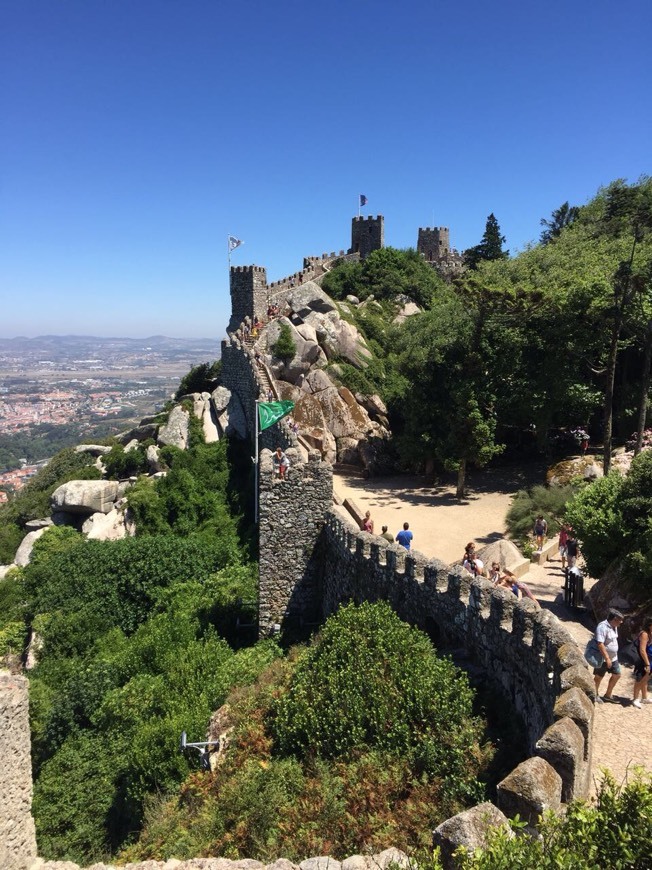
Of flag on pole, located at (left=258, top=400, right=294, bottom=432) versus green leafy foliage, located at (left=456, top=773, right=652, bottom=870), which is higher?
flag on pole, located at (left=258, top=400, right=294, bottom=432)

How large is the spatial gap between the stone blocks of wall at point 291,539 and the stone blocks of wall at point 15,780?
4772 millimetres

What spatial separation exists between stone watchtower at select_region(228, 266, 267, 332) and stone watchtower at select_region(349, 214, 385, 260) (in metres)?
12.3

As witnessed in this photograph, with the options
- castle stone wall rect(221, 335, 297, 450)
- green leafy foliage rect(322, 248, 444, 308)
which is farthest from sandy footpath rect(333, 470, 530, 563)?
green leafy foliage rect(322, 248, 444, 308)

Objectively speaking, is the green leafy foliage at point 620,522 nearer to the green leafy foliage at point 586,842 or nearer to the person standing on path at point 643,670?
the person standing on path at point 643,670

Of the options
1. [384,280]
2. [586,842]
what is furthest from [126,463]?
[586,842]

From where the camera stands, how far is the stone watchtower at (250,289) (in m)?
31.2

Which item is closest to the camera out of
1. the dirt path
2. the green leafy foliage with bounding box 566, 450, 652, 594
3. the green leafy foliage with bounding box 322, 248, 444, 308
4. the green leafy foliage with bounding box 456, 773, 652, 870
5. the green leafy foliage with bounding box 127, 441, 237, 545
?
the green leafy foliage with bounding box 456, 773, 652, 870

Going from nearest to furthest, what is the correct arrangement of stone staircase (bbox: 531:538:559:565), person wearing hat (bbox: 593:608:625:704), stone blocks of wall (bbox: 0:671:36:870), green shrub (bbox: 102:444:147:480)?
person wearing hat (bbox: 593:608:625:704) → stone blocks of wall (bbox: 0:671:36:870) → stone staircase (bbox: 531:538:559:565) → green shrub (bbox: 102:444:147:480)

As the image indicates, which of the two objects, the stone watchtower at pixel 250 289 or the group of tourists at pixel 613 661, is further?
the stone watchtower at pixel 250 289

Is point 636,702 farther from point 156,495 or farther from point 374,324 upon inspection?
point 374,324

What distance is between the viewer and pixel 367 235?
41.8m

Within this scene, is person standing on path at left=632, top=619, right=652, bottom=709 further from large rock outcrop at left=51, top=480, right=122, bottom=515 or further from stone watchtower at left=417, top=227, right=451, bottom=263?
stone watchtower at left=417, top=227, right=451, bottom=263

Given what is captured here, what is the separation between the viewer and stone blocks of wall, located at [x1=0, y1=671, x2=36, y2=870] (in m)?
7.59

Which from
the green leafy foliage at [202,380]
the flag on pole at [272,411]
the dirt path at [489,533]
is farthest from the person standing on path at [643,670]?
the green leafy foliage at [202,380]
